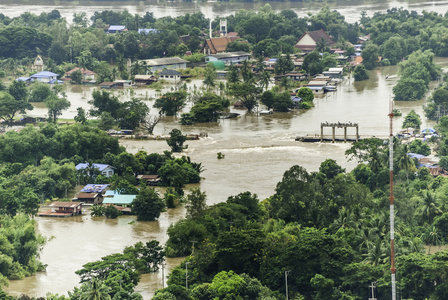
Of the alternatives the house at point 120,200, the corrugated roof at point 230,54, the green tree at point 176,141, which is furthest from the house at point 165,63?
the house at point 120,200

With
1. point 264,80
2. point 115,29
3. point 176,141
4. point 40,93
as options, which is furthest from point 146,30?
point 176,141

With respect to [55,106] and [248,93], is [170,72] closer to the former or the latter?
[248,93]

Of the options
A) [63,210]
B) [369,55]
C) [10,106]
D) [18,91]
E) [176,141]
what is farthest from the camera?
[369,55]

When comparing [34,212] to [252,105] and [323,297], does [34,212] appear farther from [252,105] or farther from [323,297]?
[252,105]

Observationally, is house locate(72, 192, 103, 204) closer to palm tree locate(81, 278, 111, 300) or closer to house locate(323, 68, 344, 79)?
palm tree locate(81, 278, 111, 300)

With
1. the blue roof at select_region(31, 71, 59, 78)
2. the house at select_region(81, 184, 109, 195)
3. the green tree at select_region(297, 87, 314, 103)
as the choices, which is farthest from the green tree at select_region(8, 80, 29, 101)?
the house at select_region(81, 184, 109, 195)
